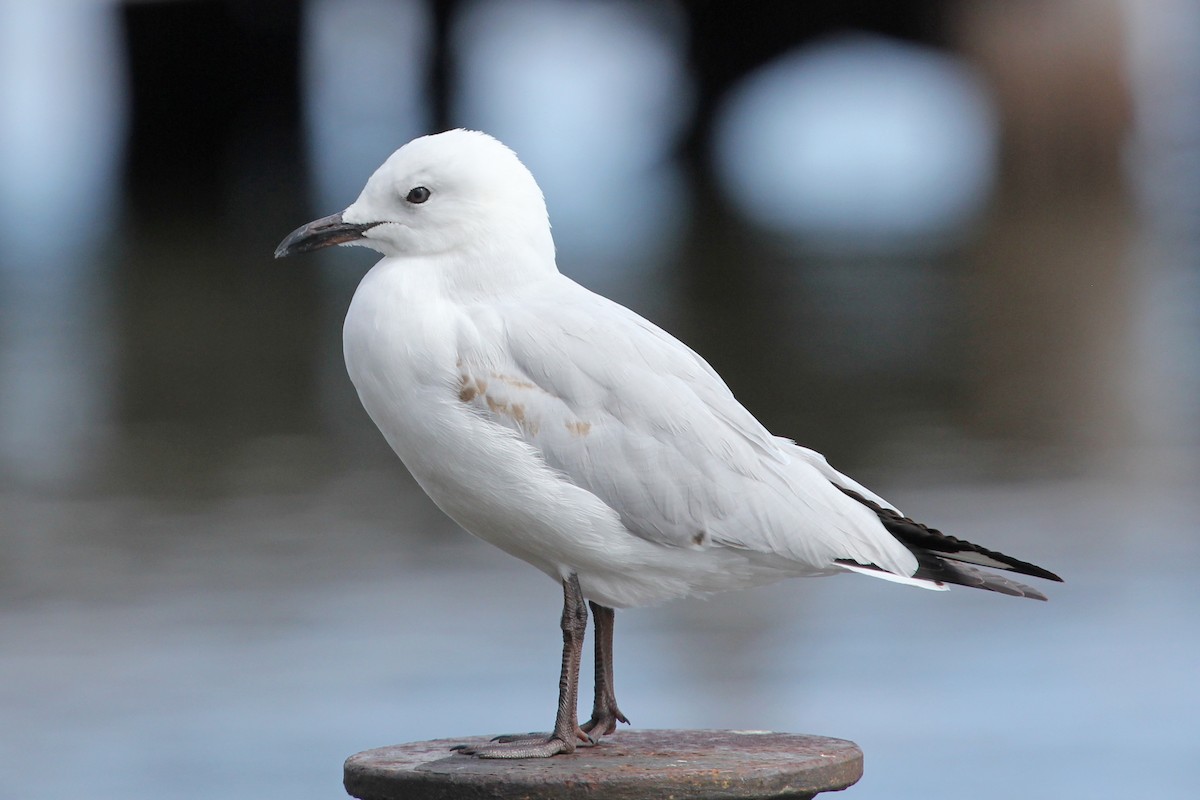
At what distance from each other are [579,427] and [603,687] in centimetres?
60

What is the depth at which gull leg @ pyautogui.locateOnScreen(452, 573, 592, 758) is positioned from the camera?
162 inches

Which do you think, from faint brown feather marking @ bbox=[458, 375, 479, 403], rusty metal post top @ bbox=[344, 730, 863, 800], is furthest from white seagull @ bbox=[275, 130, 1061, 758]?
rusty metal post top @ bbox=[344, 730, 863, 800]

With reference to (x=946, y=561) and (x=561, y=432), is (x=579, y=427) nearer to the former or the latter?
(x=561, y=432)

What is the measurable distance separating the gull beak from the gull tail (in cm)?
130

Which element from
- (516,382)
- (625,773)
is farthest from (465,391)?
(625,773)

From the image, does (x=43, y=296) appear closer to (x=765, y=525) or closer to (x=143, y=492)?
(x=143, y=492)

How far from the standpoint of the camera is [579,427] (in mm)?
4223

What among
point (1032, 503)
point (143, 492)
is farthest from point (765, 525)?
point (143, 492)

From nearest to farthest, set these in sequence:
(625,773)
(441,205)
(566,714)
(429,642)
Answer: (625,773), (566,714), (441,205), (429,642)

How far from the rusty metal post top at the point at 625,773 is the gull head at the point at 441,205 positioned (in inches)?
43.7

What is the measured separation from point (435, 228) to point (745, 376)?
447 inches

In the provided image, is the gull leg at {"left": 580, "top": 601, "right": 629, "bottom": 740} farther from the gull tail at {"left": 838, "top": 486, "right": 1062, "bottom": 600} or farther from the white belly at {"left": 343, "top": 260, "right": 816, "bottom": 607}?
the gull tail at {"left": 838, "top": 486, "right": 1062, "bottom": 600}

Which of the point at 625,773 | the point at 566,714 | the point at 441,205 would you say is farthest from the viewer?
→ the point at 441,205

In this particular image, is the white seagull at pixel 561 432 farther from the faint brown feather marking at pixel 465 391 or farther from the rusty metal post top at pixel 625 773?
the rusty metal post top at pixel 625 773
